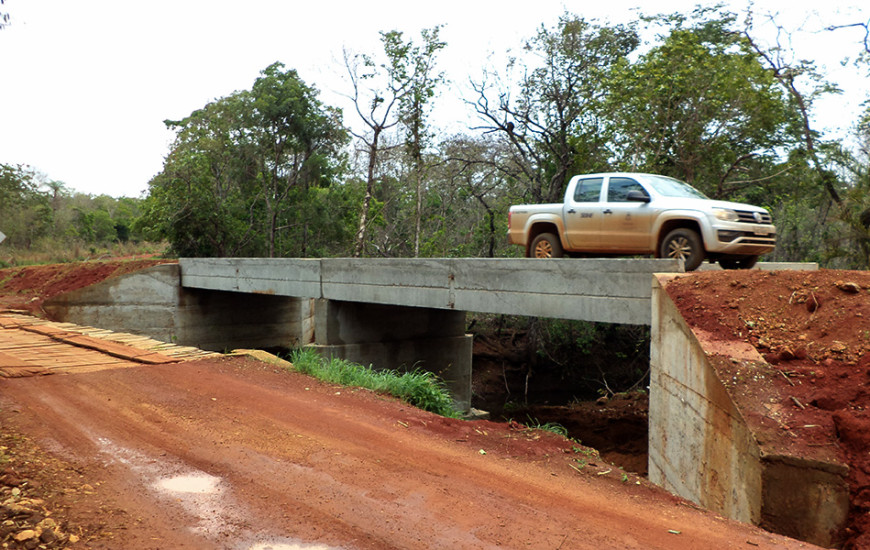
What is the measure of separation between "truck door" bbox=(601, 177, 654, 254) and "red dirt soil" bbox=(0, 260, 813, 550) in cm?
423

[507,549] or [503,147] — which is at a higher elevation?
[503,147]

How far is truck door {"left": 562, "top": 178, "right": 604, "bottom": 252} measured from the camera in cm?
1013

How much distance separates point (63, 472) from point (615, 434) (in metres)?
12.7

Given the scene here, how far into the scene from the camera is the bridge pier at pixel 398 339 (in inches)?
570

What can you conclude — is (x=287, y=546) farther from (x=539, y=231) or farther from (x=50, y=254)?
(x=50, y=254)

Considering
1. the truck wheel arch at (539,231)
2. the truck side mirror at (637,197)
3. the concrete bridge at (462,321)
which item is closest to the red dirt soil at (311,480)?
the concrete bridge at (462,321)

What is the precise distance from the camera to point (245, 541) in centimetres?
358

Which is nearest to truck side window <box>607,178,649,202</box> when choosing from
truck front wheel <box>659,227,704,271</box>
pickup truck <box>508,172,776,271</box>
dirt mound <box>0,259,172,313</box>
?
pickup truck <box>508,172,776,271</box>

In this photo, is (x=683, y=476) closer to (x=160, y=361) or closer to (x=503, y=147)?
(x=160, y=361)

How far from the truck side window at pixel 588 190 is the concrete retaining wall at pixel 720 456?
244cm

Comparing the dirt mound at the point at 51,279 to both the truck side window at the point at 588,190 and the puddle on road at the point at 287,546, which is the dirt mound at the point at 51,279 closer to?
the truck side window at the point at 588,190

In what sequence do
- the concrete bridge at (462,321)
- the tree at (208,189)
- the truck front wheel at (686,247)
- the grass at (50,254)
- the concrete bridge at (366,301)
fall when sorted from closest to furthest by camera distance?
the concrete bridge at (462,321) → the truck front wheel at (686,247) → the concrete bridge at (366,301) → the tree at (208,189) → the grass at (50,254)

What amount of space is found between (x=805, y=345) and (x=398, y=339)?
33.6ft

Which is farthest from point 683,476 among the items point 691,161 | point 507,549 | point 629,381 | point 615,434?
point 629,381
